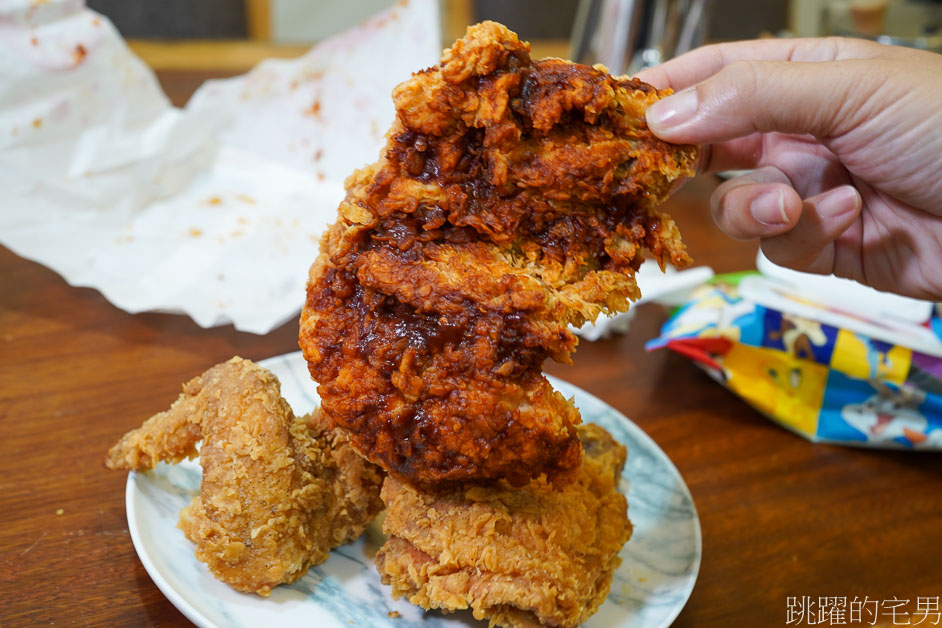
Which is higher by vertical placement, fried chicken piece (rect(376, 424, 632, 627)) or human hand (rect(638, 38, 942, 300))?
human hand (rect(638, 38, 942, 300))

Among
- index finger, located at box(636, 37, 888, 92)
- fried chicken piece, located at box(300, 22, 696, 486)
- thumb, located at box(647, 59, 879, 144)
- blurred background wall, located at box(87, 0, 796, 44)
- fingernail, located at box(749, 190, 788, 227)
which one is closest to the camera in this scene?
fried chicken piece, located at box(300, 22, 696, 486)

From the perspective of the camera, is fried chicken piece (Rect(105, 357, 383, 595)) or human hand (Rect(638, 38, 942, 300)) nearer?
fried chicken piece (Rect(105, 357, 383, 595))

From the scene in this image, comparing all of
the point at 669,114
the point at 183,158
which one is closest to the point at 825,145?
the point at 669,114

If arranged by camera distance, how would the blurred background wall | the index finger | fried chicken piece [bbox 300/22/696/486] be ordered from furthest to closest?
the blurred background wall < the index finger < fried chicken piece [bbox 300/22/696/486]

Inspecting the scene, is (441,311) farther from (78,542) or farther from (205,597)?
(78,542)

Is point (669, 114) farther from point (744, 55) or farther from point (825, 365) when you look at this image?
point (825, 365)

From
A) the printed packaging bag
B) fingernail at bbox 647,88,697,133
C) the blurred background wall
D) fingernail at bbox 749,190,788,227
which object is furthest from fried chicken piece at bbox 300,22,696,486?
the blurred background wall

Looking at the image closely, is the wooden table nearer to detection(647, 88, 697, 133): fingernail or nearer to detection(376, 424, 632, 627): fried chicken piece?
detection(376, 424, 632, 627): fried chicken piece
